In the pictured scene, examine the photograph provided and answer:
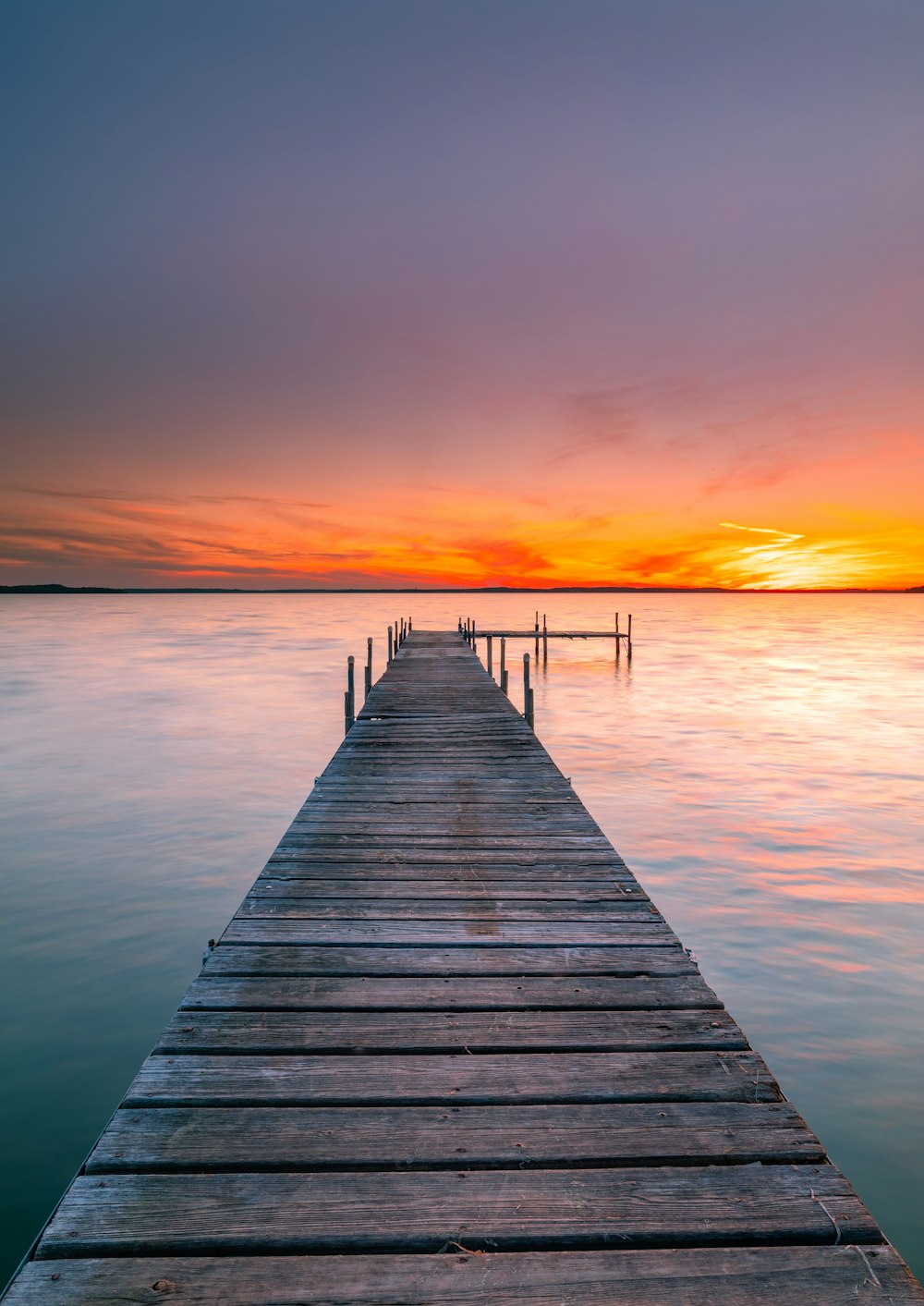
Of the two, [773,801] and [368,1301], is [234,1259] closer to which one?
[368,1301]

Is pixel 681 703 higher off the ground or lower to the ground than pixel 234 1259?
lower

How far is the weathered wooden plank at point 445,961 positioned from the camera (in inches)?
145

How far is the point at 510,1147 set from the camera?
2441mm

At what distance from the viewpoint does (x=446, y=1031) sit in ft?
10.3

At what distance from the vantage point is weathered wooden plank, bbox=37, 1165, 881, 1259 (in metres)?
2.11

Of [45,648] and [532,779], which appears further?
[45,648]

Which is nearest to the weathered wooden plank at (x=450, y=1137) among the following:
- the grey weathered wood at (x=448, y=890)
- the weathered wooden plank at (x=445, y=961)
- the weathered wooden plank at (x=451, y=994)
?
the weathered wooden plank at (x=451, y=994)

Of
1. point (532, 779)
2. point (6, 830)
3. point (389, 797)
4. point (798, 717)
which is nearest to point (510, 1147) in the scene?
point (389, 797)

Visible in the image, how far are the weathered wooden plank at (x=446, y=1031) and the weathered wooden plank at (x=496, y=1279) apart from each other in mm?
946

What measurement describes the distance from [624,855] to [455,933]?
6427 mm

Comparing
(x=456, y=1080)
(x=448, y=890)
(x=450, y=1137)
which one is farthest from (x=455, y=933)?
(x=450, y=1137)

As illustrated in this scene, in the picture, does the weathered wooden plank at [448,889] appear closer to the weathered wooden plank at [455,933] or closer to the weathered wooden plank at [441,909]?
the weathered wooden plank at [441,909]

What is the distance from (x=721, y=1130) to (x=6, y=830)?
11.5 m

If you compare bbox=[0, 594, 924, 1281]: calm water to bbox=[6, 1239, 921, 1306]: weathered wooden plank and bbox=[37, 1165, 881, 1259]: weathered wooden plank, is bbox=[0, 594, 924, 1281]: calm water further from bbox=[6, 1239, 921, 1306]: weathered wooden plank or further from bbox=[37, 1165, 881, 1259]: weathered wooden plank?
bbox=[6, 1239, 921, 1306]: weathered wooden plank
